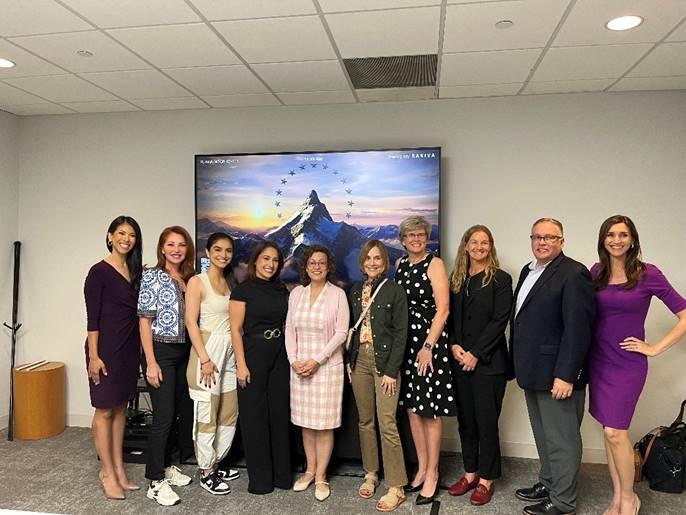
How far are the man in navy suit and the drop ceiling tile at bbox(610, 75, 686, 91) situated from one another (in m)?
1.36

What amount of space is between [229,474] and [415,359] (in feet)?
4.63

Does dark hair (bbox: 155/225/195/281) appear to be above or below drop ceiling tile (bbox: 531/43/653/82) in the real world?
below

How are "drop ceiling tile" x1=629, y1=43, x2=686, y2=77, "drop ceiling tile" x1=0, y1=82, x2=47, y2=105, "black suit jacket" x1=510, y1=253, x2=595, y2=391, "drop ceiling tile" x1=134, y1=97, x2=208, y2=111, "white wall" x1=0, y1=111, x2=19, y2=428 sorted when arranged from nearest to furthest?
"black suit jacket" x1=510, y1=253, x2=595, y2=391 < "drop ceiling tile" x1=629, y1=43, x2=686, y2=77 < "drop ceiling tile" x1=0, y1=82, x2=47, y2=105 < "drop ceiling tile" x1=134, y1=97, x2=208, y2=111 < "white wall" x1=0, y1=111, x2=19, y2=428

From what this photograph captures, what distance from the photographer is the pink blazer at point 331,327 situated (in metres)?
2.93

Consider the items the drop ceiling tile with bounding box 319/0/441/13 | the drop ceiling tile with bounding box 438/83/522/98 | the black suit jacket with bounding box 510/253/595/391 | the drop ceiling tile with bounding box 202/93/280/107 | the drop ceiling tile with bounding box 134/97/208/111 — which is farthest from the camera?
the drop ceiling tile with bounding box 134/97/208/111

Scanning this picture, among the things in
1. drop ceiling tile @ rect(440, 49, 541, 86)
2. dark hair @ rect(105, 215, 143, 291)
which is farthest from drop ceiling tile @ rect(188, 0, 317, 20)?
dark hair @ rect(105, 215, 143, 291)

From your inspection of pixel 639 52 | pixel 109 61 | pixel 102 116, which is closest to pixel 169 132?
pixel 102 116

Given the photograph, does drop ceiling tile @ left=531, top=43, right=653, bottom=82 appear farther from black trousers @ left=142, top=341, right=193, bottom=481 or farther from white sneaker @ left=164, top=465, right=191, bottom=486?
white sneaker @ left=164, top=465, right=191, bottom=486

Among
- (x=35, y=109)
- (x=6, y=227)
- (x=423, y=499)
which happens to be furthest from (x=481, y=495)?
(x=35, y=109)

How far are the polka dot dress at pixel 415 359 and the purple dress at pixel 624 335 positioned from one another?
788 millimetres

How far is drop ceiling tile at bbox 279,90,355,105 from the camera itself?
3.60 meters

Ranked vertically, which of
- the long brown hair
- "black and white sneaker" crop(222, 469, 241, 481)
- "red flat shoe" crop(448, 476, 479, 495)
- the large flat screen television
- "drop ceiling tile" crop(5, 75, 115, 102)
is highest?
"drop ceiling tile" crop(5, 75, 115, 102)

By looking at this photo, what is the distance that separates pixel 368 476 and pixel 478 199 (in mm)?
2005

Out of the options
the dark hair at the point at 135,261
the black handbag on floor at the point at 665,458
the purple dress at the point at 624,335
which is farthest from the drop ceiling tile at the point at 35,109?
the black handbag on floor at the point at 665,458
